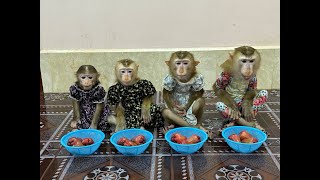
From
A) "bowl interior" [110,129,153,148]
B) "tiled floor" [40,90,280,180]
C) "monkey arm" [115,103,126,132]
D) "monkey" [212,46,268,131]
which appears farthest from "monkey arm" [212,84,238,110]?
"monkey arm" [115,103,126,132]

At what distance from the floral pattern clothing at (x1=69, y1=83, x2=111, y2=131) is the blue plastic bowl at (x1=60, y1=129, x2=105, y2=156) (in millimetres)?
124

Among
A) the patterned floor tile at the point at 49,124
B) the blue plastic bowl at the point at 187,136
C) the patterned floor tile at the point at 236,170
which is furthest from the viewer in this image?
the patterned floor tile at the point at 49,124

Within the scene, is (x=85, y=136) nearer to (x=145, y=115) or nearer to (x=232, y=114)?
(x=145, y=115)

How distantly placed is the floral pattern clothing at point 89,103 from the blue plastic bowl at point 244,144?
901 mm

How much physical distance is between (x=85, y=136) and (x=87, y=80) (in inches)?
16.0

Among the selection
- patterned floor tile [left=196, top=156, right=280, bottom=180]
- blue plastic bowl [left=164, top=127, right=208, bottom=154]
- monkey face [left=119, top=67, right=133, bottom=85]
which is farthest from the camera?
monkey face [left=119, top=67, right=133, bottom=85]

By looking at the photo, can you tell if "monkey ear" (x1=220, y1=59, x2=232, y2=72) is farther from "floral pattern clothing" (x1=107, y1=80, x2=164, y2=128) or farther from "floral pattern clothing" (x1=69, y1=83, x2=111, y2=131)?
"floral pattern clothing" (x1=69, y1=83, x2=111, y2=131)

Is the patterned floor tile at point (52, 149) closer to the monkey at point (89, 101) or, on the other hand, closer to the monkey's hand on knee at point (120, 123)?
the monkey at point (89, 101)

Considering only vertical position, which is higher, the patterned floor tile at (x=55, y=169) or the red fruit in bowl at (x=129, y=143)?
the red fruit in bowl at (x=129, y=143)

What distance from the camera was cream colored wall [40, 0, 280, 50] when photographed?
143 inches

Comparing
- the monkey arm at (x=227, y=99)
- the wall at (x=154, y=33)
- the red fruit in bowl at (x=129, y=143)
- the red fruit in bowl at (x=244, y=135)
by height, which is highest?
the wall at (x=154, y=33)

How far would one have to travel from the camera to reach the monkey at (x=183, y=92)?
101 inches

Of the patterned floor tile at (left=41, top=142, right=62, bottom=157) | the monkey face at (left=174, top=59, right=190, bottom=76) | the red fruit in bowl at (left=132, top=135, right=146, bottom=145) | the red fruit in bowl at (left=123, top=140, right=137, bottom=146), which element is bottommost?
the patterned floor tile at (left=41, top=142, right=62, bottom=157)

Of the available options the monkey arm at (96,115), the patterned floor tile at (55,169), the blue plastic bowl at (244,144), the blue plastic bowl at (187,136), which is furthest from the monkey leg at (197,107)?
the patterned floor tile at (55,169)
